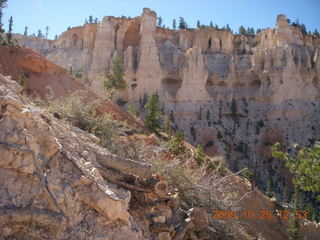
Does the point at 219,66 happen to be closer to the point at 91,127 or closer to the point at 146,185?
the point at 91,127

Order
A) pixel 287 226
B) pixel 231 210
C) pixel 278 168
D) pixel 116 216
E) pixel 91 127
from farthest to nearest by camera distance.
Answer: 1. pixel 278 168
2. pixel 287 226
3. pixel 91 127
4. pixel 231 210
5. pixel 116 216

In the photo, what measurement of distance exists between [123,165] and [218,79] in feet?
144

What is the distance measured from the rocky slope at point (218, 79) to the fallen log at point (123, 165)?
117ft

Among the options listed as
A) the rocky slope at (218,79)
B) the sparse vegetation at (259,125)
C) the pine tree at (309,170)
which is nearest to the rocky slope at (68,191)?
the pine tree at (309,170)

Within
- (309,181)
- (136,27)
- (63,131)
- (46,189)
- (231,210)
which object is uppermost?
(136,27)

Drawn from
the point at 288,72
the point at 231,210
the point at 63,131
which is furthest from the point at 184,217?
the point at 288,72

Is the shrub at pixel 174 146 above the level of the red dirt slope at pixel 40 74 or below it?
below

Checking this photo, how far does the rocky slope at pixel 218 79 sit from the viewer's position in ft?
149

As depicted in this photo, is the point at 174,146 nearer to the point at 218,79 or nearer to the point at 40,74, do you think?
the point at 40,74

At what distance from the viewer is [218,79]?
4984 centimetres

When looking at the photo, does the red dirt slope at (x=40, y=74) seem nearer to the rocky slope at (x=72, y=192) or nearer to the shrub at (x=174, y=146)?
the shrub at (x=174, y=146)

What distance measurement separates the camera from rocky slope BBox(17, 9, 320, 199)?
4544 cm

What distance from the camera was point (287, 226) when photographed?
59.6 feet

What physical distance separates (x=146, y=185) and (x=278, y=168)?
38045 millimetres
